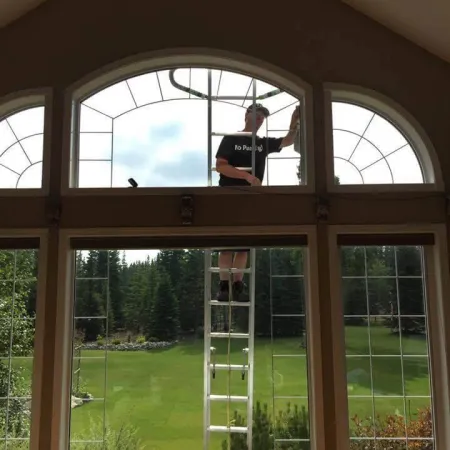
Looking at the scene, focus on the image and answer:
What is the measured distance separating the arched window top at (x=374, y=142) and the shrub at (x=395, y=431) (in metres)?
1.61

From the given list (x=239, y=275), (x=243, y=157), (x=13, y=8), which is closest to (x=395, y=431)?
(x=239, y=275)

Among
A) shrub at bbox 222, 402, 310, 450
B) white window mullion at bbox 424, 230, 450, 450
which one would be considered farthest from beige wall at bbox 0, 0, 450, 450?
shrub at bbox 222, 402, 310, 450

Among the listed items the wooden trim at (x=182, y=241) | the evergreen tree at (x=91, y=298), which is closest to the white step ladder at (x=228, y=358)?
the wooden trim at (x=182, y=241)

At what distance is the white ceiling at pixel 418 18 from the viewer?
329cm

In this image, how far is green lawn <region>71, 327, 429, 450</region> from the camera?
3422 mm

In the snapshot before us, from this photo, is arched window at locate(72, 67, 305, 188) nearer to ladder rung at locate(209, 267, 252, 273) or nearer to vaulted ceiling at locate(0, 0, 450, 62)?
ladder rung at locate(209, 267, 252, 273)

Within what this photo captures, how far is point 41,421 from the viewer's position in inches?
129

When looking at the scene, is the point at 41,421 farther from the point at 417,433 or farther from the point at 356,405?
the point at 417,433

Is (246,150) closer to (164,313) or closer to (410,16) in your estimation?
(164,313)

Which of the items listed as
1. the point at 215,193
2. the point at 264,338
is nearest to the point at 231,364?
the point at 264,338

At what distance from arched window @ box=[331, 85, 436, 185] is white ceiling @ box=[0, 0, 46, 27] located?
225 centimetres

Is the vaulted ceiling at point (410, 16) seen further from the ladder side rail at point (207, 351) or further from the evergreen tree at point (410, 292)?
the ladder side rail at point (207, 351)

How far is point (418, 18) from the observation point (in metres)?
3.42

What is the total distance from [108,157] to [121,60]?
70cm
